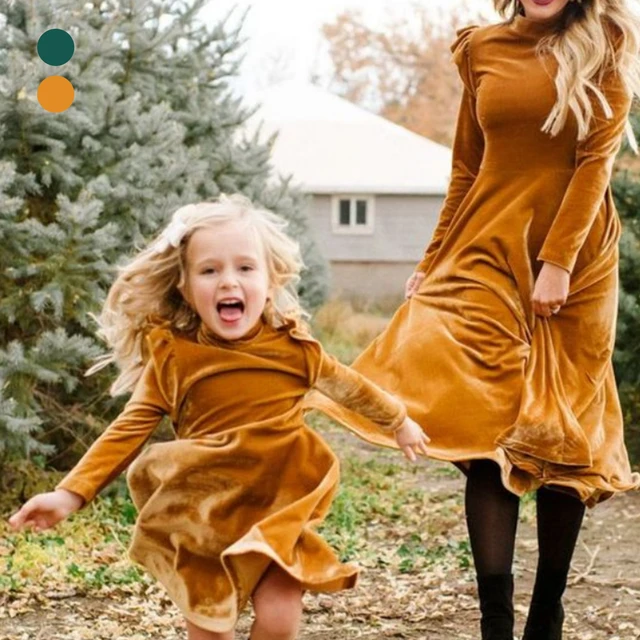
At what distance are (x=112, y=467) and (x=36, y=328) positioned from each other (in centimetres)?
337

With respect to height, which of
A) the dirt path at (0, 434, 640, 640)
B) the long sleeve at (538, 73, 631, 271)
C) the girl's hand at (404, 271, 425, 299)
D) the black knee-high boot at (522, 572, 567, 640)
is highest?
the long sleeve at (538, 73, 631, 271)

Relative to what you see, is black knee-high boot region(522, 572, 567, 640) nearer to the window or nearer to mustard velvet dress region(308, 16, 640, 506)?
mustard velvet dress region(308, 16, 640, 506)

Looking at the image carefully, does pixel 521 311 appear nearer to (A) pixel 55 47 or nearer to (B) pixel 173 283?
(B) pixel 173 283

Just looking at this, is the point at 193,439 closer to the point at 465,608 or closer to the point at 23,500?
the point at 465,608

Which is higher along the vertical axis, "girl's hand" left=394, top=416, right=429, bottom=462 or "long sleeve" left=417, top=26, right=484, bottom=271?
"long sleeve" left=417, top=26, right=484, bottom=271

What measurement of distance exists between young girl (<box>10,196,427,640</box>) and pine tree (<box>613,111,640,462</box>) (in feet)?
15.3

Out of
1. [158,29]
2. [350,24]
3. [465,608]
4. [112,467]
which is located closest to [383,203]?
[350,24]

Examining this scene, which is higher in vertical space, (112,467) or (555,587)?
(112,467)

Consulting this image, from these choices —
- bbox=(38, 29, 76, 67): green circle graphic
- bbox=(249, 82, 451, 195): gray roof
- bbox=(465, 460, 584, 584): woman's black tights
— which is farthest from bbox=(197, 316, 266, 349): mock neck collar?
bbox=(249, 82, 451, 195): gray roof

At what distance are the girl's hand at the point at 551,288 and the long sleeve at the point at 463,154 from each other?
0.46 meters

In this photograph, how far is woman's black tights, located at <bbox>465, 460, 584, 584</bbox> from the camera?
3812 millimetres

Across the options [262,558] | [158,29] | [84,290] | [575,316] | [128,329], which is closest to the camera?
[262,558]

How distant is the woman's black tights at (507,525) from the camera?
3812mm

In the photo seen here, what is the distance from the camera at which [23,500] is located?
668cm
